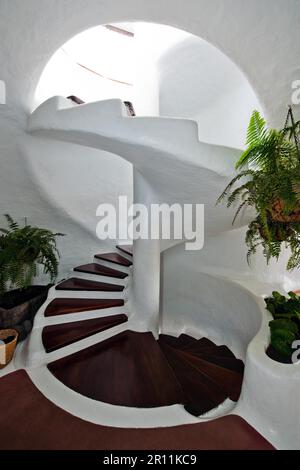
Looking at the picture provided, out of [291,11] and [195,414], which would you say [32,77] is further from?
[195,414]

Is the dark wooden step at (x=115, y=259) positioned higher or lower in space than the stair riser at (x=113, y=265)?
higher

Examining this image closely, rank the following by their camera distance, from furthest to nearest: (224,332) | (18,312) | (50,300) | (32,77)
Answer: (224,332)
(50,300)
(18,312)
(32,77)

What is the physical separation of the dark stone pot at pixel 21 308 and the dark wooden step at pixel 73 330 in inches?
15.8

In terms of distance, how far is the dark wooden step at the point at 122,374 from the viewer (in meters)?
1.58

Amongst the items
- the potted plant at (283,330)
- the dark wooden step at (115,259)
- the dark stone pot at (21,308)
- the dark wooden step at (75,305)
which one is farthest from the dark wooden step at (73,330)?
the potted plant at (283,330)

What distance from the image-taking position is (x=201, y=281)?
11.9 ft

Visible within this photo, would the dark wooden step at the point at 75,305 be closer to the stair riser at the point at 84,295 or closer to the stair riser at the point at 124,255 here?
the stair riser at the point at 84,295

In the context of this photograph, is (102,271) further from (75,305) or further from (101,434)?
(101,434)

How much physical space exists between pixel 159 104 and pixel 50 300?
4152mm

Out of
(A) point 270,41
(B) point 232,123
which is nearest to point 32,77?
(A) point 270,41

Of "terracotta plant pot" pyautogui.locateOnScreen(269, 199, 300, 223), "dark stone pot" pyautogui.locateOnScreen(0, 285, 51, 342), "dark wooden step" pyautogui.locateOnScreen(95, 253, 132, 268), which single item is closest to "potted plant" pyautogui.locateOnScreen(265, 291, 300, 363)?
"terracotta plant pot" pyautogui.locateOnScreen(269, 199, 300, 223)

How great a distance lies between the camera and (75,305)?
99.8 inches

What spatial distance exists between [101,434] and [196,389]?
35.6 inches

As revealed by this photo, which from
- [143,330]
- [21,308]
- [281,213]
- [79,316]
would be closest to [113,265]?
[79,316]
